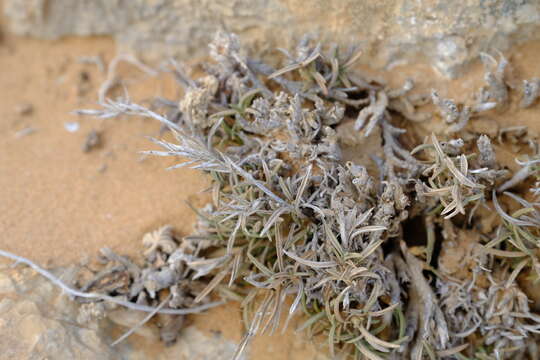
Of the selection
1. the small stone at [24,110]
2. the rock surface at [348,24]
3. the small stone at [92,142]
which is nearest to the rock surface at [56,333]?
the small stone at [92,142]

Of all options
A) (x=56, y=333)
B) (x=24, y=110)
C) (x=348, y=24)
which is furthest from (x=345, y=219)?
(x=24, y=110)

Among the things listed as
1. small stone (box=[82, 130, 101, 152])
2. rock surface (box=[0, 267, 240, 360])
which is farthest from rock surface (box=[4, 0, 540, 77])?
rock surface (box=[0, 267, 240, 360])

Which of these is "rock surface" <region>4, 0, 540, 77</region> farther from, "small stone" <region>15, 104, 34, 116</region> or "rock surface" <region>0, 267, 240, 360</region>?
"rock surface" <region>0, 267, 240, 360</region>

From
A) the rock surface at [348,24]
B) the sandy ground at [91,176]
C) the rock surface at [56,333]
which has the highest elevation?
the rock surface at [348,24]

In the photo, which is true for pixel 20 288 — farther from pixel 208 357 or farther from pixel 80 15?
pixel 80 15

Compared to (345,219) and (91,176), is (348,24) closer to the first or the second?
(345,219)

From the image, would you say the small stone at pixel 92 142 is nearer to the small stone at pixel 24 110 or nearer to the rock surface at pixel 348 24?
the small stone at pixel 24 110
